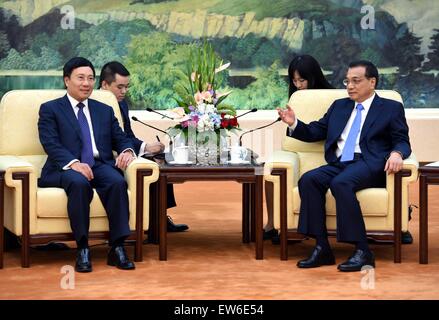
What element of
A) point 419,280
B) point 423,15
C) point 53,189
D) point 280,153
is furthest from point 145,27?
point 419,280

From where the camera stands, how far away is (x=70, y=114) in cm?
718

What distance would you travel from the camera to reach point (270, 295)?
602cm

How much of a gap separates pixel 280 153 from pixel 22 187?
1.91 m

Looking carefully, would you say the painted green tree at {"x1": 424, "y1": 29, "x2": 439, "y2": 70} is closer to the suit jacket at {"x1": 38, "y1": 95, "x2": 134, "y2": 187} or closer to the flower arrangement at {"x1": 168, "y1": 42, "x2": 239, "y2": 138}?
the flower arrangement at {"x1": 168, "y1": 42, "x2": 239, "y2": 138}

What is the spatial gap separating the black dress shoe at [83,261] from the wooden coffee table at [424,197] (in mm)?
2072

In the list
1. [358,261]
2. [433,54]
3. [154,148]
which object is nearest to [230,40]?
[433,54]

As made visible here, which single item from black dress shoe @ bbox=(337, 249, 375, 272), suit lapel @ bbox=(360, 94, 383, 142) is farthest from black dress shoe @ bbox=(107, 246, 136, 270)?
suit lapel @ bbox=(360, 94, 383, 142)

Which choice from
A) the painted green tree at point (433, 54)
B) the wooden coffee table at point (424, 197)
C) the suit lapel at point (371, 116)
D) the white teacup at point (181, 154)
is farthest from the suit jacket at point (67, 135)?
the painted green tree at point (433, 54)

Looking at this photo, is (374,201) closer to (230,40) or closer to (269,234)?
(269,234)

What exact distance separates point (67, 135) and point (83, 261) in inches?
35.7

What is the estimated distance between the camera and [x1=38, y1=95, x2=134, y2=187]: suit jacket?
22.9ft

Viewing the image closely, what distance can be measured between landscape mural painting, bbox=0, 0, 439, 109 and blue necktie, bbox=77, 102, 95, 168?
4818 millimetres

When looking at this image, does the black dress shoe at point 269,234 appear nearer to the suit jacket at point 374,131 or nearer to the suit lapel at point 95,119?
the suit jacket at point 374,131

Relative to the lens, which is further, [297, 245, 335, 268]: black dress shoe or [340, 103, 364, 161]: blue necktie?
[340, 103, 364, 161]: blue necktie
